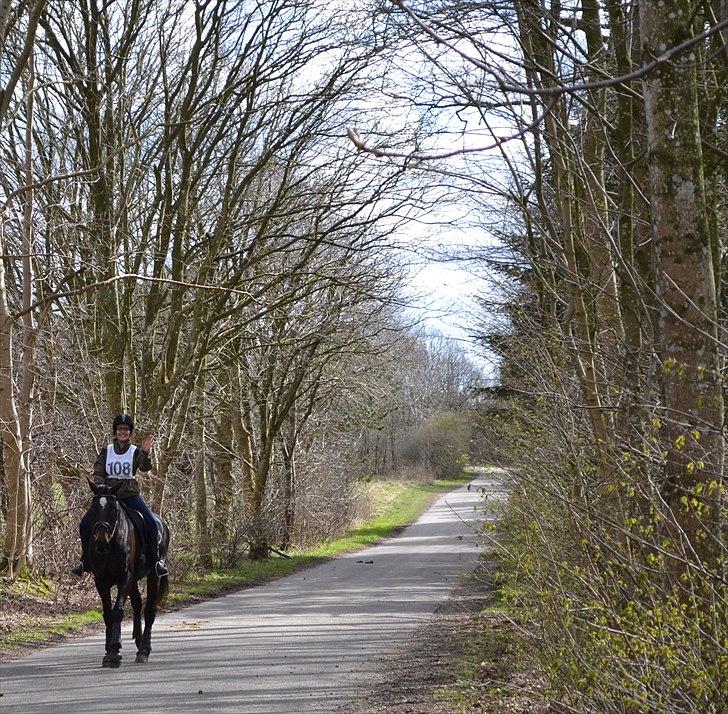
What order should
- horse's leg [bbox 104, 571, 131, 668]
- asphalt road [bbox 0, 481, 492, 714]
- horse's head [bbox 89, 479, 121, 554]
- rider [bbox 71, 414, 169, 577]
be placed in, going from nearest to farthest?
asphalt road [bbox 0, 481, 492, 714] → horse's head [bbox 89, 479, 121, 554] → horse's leg [bbox 104, 571, 131, 668] → rider [bbox 71, 414, 169, 577]

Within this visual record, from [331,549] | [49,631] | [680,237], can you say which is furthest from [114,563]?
[331,549]

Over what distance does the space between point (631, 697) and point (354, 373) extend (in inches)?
1002

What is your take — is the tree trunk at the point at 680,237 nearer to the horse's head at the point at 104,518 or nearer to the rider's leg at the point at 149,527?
the horse's head at the point at 104,518

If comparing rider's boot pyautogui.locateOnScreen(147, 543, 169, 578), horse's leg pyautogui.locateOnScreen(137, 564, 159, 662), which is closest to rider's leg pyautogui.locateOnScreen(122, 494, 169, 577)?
rider's boot pyautogui.locateOnScreen(147, 543, 169, 578)

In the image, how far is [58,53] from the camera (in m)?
17.9

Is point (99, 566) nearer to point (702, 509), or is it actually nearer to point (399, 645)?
point (399, 645)

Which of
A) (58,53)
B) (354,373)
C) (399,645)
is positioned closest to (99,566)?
(399,645)

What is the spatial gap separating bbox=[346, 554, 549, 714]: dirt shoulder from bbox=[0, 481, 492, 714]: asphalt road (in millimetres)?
248

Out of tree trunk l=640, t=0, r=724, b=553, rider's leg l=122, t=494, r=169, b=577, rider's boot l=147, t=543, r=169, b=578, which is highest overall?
tree trunk l=640, t=0, r=724, b=553

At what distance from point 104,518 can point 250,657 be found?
221 centimetres

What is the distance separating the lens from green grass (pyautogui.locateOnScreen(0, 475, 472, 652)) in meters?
13.2

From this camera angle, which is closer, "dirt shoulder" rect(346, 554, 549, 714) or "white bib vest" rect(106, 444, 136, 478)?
"dirt shoulder" rect(346, 554, 549, 714)

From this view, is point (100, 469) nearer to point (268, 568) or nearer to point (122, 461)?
point (122, 461)

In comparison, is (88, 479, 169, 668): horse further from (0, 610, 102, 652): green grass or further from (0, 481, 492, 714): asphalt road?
(0, 610, 102, 652): green grass
